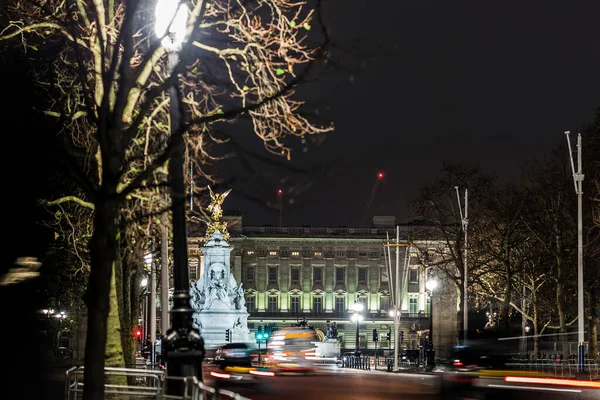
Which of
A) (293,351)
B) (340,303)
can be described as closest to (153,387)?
(293,351)

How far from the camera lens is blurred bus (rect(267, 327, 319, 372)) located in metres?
50.1

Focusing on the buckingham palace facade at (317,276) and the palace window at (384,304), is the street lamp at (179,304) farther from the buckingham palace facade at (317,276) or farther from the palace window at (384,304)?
the palace window at (384,304)

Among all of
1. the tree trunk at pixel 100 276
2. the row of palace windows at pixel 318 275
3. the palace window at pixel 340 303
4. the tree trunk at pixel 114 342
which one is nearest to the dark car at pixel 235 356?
the tree trunk at pixel 114 342

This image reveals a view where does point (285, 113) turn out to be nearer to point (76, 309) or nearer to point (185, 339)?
point (185, 339)

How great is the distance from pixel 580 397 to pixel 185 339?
55.3 ft

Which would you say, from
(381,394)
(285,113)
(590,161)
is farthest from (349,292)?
(285,113)

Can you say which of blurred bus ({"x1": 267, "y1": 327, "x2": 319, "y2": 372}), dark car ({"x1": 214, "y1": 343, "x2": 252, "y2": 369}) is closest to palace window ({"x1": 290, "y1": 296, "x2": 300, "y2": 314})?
Result: dark car ({"x1": 214, "y1": 343, "x2": 252, "y2": 369})

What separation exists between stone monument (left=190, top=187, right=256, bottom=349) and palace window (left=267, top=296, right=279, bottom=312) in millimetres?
67376

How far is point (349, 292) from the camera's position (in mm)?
183250

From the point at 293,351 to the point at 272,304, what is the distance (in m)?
132

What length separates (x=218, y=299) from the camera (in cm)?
11144

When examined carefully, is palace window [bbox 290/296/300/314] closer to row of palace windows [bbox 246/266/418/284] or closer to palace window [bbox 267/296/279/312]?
palace window [bbox 267/296/279/312]

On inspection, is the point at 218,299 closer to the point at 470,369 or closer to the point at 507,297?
the point at 507,297

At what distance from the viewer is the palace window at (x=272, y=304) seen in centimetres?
18188
